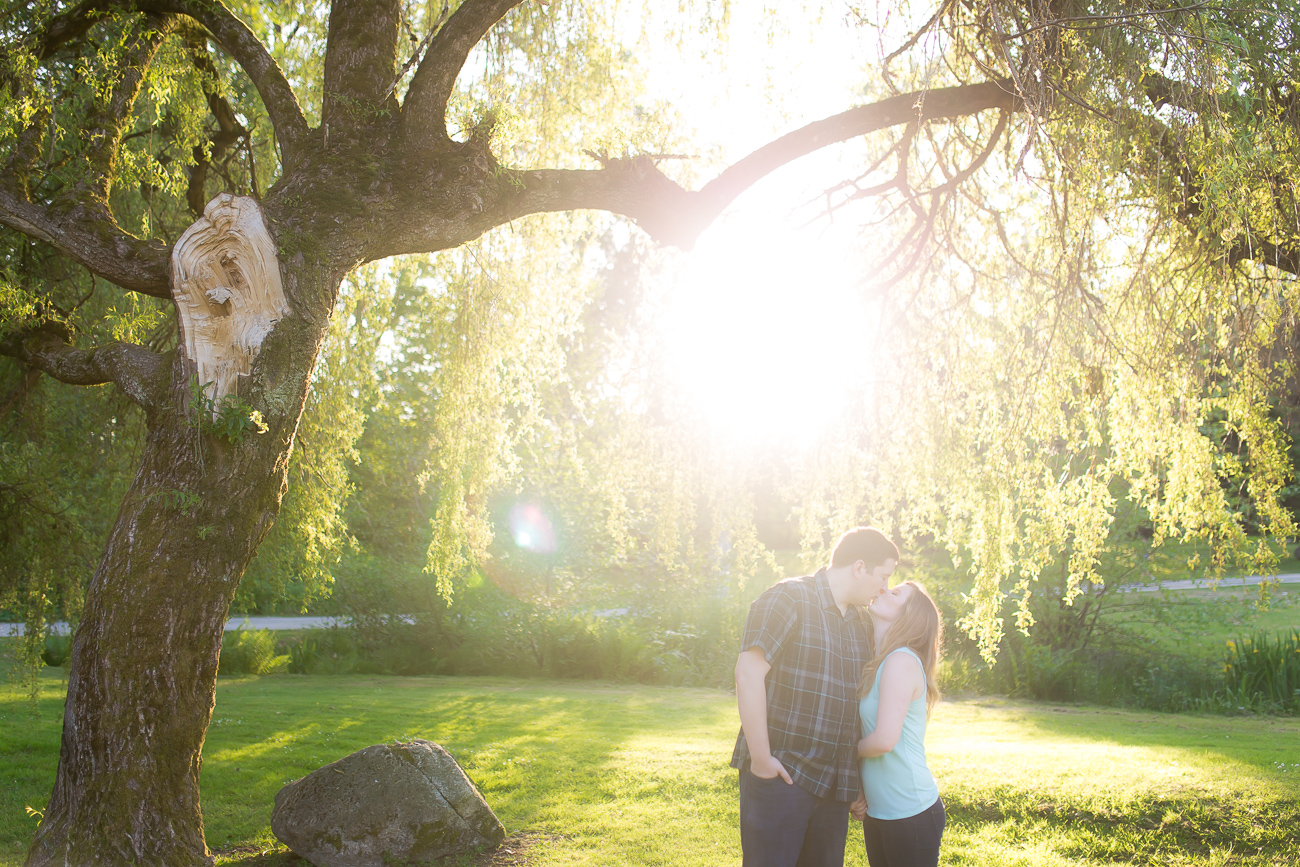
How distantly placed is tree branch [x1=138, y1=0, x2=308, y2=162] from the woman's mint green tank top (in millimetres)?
4260

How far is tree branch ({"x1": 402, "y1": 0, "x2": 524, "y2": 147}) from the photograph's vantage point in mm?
5164

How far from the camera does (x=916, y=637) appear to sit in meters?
3.24

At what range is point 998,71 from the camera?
5.81m

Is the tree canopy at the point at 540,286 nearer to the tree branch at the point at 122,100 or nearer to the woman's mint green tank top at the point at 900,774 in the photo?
the tree branch at the point at 122,100

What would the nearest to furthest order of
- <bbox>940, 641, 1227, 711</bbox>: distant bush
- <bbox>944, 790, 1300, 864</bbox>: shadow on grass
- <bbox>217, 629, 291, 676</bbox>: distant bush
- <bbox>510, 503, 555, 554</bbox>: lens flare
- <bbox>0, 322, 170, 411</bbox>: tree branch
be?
<bbox>0, 322, 170, 411</bbox>: tree branch, <bbox>944, 790, 1300, 864</bbox>: shadow on grass, <bbox>940, 641, 1227, 711</bbox>: distant bush, <bbox>217, 629, 291, 676</bbox>: distant bush, <bbox>510, 503, 555, 554</bbox>: lens flare

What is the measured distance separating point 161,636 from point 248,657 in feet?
34.8

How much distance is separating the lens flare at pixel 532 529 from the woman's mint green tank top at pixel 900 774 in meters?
12.7

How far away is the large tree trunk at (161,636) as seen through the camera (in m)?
4.11

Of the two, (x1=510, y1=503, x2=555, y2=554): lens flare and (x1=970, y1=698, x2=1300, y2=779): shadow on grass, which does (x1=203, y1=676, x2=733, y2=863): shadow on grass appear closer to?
(x1=510, y1=503, x2=555, y2=554): lens flare

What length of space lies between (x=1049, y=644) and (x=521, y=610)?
25.1ft

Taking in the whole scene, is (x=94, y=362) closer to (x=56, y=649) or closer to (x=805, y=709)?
(x=805, y=709)

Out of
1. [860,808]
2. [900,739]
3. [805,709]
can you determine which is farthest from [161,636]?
[900,739]

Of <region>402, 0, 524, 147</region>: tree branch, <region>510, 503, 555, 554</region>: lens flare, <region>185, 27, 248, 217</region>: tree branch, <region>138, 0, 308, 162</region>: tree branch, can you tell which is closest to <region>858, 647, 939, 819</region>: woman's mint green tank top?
<region>402, 0, 524, 147</region>: tree branch

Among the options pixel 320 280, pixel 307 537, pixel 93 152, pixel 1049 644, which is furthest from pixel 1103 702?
pixel 93 152
